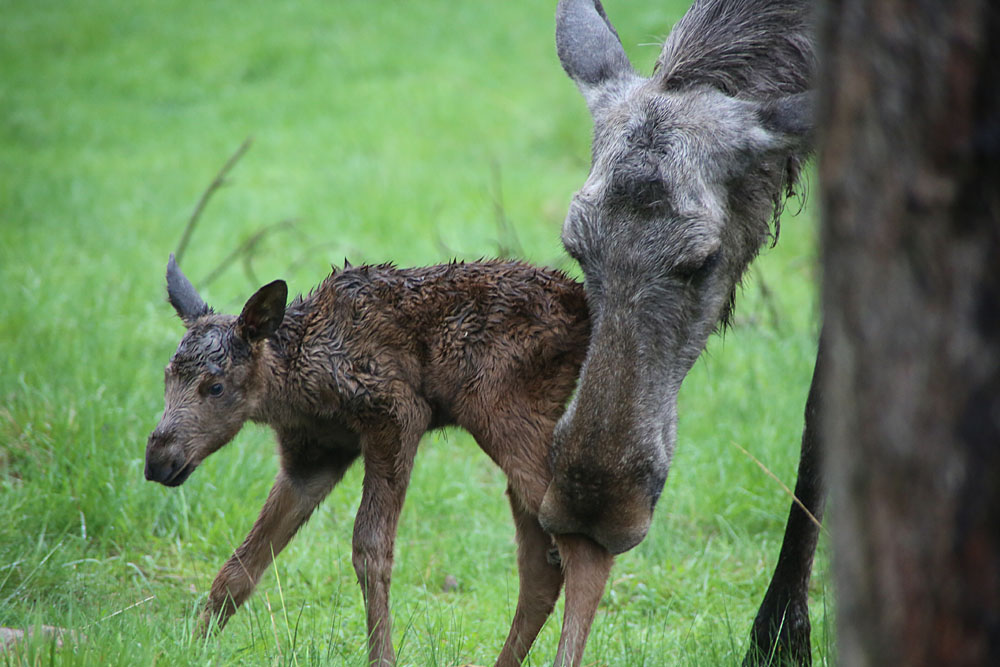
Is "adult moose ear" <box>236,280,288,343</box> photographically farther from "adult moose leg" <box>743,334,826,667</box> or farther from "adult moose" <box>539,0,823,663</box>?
"adult moose leg" <box>743,334,826,667</box>

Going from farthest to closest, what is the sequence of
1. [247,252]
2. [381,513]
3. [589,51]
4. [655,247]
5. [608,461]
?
[247,252]
[589,51]
[381,513]
[655,247]
[608,461]

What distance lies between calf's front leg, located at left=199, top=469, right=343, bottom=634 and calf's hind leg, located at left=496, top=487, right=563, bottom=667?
81cm

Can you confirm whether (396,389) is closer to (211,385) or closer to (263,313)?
(263,313)

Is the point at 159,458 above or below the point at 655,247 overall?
below

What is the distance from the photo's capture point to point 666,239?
11.2ft

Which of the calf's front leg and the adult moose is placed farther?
the calf's front leg

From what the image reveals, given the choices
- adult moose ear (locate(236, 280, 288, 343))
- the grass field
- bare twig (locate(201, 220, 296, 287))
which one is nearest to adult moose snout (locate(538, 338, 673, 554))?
the grass field

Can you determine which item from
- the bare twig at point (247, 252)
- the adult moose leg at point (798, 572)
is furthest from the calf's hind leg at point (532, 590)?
the bare twig at point (247, 252)

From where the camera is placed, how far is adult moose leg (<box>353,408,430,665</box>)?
A: 12.2 feet

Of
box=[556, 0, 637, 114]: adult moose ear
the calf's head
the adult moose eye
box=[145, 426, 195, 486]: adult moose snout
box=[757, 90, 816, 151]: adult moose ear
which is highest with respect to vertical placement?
box=[556, 0, 637, 114]: adult moose ear

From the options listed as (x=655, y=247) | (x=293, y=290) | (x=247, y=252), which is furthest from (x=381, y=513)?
(x=293, y=290)

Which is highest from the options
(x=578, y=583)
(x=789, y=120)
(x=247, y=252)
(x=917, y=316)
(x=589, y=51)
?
(x=589, y=51)

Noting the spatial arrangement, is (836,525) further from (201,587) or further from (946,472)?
(201,587)

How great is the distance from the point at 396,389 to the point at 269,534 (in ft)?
2.79
